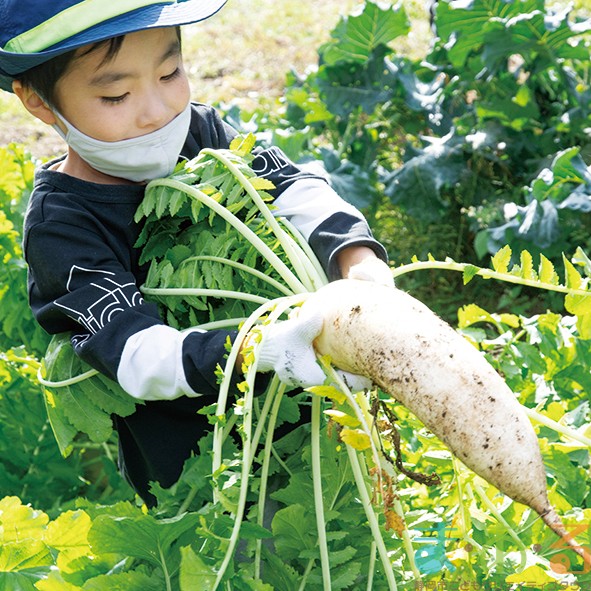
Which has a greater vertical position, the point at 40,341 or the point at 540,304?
the point at 40,341

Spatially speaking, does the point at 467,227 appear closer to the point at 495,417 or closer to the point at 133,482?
the point at 133,482

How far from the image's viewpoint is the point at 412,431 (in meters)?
2.64

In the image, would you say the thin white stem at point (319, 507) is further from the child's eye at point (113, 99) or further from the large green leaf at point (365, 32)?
the large green leaf at point (365, 32)

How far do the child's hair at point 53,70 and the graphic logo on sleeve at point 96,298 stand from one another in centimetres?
38

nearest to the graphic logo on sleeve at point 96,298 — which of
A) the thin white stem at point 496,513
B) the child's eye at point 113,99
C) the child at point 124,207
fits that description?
the child at point 124,207

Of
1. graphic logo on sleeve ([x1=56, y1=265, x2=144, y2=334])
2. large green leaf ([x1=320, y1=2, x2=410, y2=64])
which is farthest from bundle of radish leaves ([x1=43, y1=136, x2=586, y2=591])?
large green leaf ([x1=320, y1=2, x2=410, y2=64])

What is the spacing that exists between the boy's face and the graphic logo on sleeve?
0.94 ft

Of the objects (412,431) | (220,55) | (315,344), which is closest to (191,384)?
(315,344)

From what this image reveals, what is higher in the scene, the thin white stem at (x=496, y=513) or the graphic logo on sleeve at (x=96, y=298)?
the graphic logo on sleeve at (x=96, y=298)

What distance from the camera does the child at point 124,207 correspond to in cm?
180

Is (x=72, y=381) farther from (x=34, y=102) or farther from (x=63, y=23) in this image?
(x=63, y=23)

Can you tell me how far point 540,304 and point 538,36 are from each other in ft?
3.54

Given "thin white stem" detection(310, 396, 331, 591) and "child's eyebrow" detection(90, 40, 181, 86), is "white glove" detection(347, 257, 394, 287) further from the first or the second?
"child's eyebrow" detection(90, 40, 181, 86)

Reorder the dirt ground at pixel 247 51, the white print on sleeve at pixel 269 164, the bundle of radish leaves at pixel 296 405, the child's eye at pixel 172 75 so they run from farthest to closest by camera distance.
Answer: the dirt ground at pixel 247 51 < the white print on sleeve at pixel 269 164 < the child's eye at pixel 172 75 < the bundle of radish leaves at pixel 296 405
